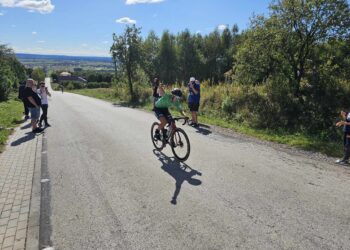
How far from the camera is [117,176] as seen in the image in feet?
23.4

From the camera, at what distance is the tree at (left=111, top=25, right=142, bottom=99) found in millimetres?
29297

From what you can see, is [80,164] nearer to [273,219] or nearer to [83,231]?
[83,231]

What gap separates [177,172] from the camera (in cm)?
732

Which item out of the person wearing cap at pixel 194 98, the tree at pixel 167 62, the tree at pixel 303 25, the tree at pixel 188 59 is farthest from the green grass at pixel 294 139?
the tree at pixel 167 62

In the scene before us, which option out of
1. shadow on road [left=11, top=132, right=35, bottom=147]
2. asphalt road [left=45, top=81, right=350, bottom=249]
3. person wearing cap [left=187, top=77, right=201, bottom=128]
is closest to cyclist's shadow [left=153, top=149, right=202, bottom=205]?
asphalt road [left=45, top=81, right=350, bottom=249]

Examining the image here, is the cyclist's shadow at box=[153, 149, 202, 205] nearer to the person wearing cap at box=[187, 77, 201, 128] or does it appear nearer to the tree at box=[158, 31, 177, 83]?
the person wearing cap at box=[187, 77, 201, 128]

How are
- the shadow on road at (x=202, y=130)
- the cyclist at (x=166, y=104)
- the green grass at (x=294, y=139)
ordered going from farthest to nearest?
the shadow on road at (x=202, y=130) → the green grass at (x=294, y=139) → the cyclist at (x=166, y=104)

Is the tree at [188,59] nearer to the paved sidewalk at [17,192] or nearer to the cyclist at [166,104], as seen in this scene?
the paved sidewalk at [17,192]

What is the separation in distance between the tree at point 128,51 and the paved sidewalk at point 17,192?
19760 mm

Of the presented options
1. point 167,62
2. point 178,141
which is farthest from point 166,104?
point 167,62

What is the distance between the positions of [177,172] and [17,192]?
3.34 m

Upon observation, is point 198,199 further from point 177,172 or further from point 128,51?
point 128,51

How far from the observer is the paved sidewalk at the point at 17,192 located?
464 cm

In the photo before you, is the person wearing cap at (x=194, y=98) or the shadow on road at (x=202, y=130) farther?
the person wearing cap at (x=194, y=98)
